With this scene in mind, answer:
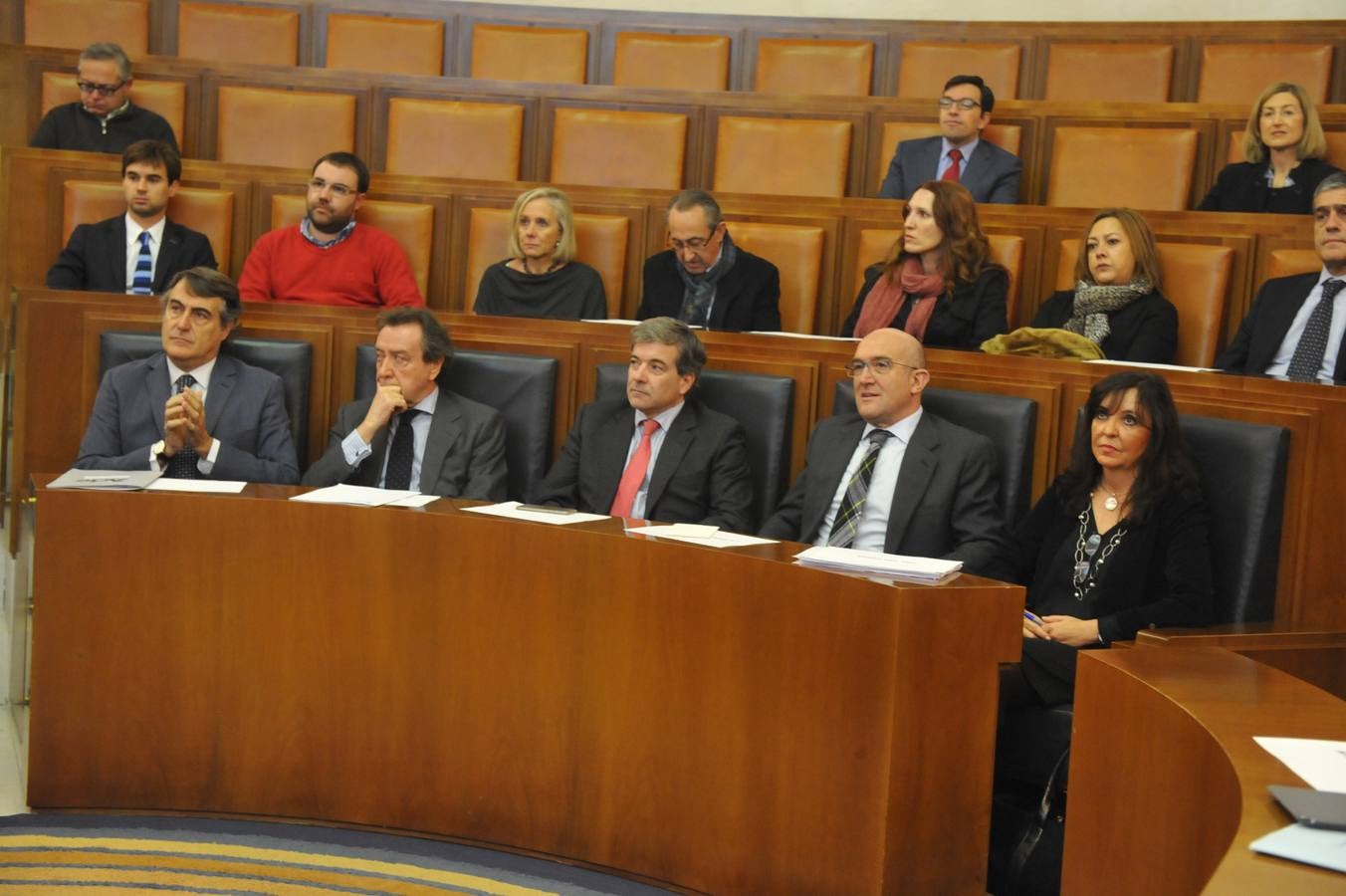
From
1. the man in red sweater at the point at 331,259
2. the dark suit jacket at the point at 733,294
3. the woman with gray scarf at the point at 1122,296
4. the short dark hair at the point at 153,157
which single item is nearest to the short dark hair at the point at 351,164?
the man in red sweater at the point at 331,259

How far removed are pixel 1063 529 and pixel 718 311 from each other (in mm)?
1214

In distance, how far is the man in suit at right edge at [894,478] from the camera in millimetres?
2479

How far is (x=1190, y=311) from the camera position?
3.23 metres

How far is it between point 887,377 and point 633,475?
1.67ft

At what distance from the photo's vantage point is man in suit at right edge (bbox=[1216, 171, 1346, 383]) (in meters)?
2.95

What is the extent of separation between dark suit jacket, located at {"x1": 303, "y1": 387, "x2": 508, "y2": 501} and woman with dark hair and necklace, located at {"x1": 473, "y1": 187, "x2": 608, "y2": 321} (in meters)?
0.69

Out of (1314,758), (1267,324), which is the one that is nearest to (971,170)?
(1267,324)

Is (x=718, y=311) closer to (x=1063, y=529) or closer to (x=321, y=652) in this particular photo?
(x=1063, y=529)

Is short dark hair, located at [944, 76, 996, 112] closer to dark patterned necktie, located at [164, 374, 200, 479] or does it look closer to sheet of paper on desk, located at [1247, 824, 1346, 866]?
dark patterned necktie, located at [164, 374, 200, 479]

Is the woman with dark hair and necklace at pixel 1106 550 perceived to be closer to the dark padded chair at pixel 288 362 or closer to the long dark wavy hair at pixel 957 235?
the long dark wavy hair at pixel 957 235

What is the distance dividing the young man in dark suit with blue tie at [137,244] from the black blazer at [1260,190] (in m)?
2.41

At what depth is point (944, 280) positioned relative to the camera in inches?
126

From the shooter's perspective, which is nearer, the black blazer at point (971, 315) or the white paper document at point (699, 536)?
the white paper document at point (699, 536)

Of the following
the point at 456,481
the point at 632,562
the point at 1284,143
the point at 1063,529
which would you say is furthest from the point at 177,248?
the point at 1284,143
